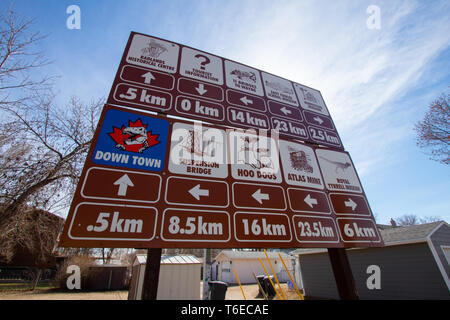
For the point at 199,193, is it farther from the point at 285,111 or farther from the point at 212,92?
the point at 285,111

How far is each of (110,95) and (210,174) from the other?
6.09 ft

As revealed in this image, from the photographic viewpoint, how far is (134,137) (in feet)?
8.07

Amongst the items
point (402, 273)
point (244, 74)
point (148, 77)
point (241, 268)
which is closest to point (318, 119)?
point (244, 74)

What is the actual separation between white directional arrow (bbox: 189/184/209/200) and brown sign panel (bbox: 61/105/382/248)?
0.01m

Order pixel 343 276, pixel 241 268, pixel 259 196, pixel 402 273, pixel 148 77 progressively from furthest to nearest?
pixel 241 268 → pixel 402 273 → pixel 148 77 → pixel 343 276 → pixel 259 196

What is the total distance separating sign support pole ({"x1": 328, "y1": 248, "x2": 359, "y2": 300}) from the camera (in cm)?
276

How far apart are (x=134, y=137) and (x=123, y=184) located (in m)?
0.65

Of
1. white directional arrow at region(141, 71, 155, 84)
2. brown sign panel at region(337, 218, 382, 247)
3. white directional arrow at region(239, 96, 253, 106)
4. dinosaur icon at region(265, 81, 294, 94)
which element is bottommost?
brown sign panel at region(337, 218, 382, 247)

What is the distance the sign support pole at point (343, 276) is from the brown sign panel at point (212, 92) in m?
2.17

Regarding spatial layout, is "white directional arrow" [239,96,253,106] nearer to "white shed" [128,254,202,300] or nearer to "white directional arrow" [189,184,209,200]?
"white directional arrow" [189,184,209,200]

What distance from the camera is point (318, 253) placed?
13.6 m

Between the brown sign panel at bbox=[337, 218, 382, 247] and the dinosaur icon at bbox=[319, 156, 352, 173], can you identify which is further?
the dinosaur icon at bbox=[319, 156, 352, 173]

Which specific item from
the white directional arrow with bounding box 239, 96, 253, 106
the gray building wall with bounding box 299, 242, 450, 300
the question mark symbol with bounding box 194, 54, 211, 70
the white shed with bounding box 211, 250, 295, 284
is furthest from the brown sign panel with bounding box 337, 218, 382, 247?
the white shed with bounding box 211, 250, 295, 284
